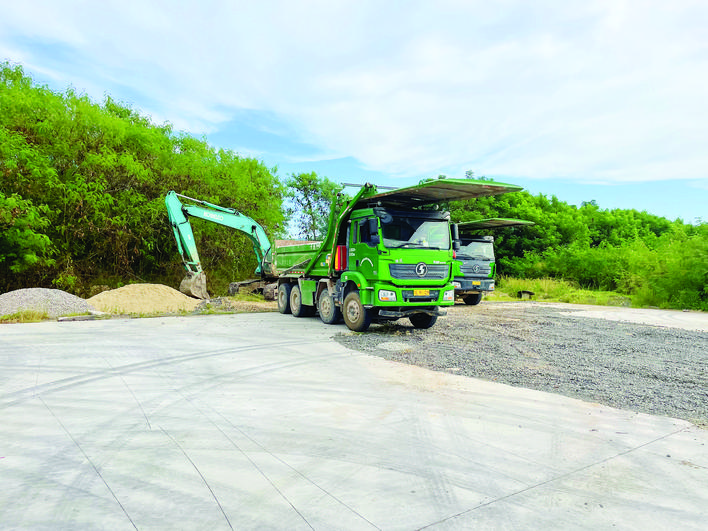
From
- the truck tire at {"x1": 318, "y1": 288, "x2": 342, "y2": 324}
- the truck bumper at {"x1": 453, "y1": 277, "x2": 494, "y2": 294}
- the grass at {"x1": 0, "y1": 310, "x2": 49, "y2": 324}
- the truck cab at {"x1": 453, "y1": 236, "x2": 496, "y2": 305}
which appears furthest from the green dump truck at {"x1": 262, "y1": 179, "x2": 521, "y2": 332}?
the grass at {"x1": 0, "y1": 310, "x2": 49, "y2": 324}

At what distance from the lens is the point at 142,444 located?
3701mm

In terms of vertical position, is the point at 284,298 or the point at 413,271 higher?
the point at 413,271

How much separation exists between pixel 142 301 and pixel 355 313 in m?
8.38

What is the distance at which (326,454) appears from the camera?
138 inches

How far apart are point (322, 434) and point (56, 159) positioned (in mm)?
16577

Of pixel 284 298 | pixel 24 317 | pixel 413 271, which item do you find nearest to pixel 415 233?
pixel 413 271

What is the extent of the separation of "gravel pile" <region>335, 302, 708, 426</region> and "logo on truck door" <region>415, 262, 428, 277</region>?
4.04ft

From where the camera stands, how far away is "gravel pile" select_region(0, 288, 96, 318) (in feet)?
41.9

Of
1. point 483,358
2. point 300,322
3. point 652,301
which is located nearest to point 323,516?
point 483,358

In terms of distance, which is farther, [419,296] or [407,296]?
[419,296]

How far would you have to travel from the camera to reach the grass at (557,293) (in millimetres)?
18600

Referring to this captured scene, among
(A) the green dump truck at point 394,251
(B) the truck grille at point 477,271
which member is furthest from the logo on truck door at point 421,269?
(B) the truck grille at point 477,271

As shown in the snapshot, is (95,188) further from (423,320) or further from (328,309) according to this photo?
(423,320)

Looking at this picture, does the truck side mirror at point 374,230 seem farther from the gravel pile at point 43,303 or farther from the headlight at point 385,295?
the gravel pile at point 43,303
